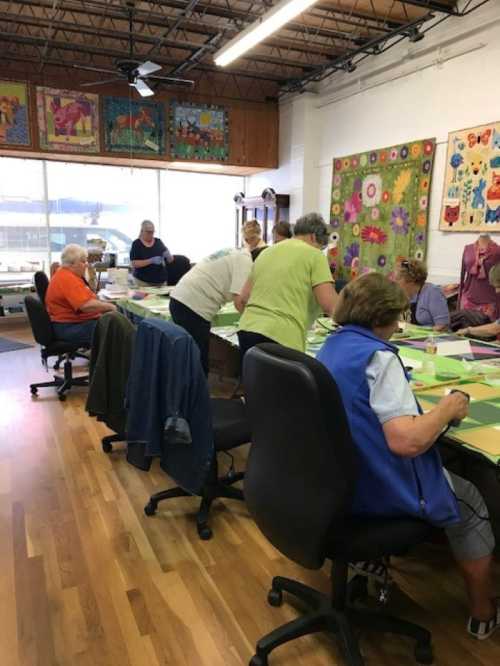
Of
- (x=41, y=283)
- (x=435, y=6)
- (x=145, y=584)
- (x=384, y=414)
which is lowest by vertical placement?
(x=145, y=584)

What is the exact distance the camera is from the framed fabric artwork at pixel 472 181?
4.70m

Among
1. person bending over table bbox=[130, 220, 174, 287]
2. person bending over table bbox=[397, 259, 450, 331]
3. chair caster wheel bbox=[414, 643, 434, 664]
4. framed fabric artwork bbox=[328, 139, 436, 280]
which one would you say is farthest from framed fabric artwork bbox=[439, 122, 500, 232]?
chair caster wheel bbox=[414, 643, 434, 664]

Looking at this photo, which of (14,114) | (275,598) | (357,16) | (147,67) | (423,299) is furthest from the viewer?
(14,114)

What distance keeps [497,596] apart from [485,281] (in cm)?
327

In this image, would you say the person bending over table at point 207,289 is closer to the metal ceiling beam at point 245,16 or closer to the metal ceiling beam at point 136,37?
the metal ceiling beam at point 245,16

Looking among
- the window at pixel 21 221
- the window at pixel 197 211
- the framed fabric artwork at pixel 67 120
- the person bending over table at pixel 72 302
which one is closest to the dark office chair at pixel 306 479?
the person bending over table at pixel 72 302

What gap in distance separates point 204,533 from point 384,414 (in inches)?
52.6

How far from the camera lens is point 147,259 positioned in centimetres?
588

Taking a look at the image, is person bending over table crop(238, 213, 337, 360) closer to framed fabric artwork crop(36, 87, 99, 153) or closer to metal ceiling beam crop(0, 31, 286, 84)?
metal ceiling beam crop(0, 31, 286, 84)

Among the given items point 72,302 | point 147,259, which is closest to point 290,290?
point 72,302

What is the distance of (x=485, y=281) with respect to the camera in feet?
15.2

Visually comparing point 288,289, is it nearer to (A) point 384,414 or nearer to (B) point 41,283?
(A) point 384,414

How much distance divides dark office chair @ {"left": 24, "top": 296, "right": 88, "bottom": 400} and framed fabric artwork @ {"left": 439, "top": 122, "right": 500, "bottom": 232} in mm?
3867

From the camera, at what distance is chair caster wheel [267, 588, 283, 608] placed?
1908 millimetres
